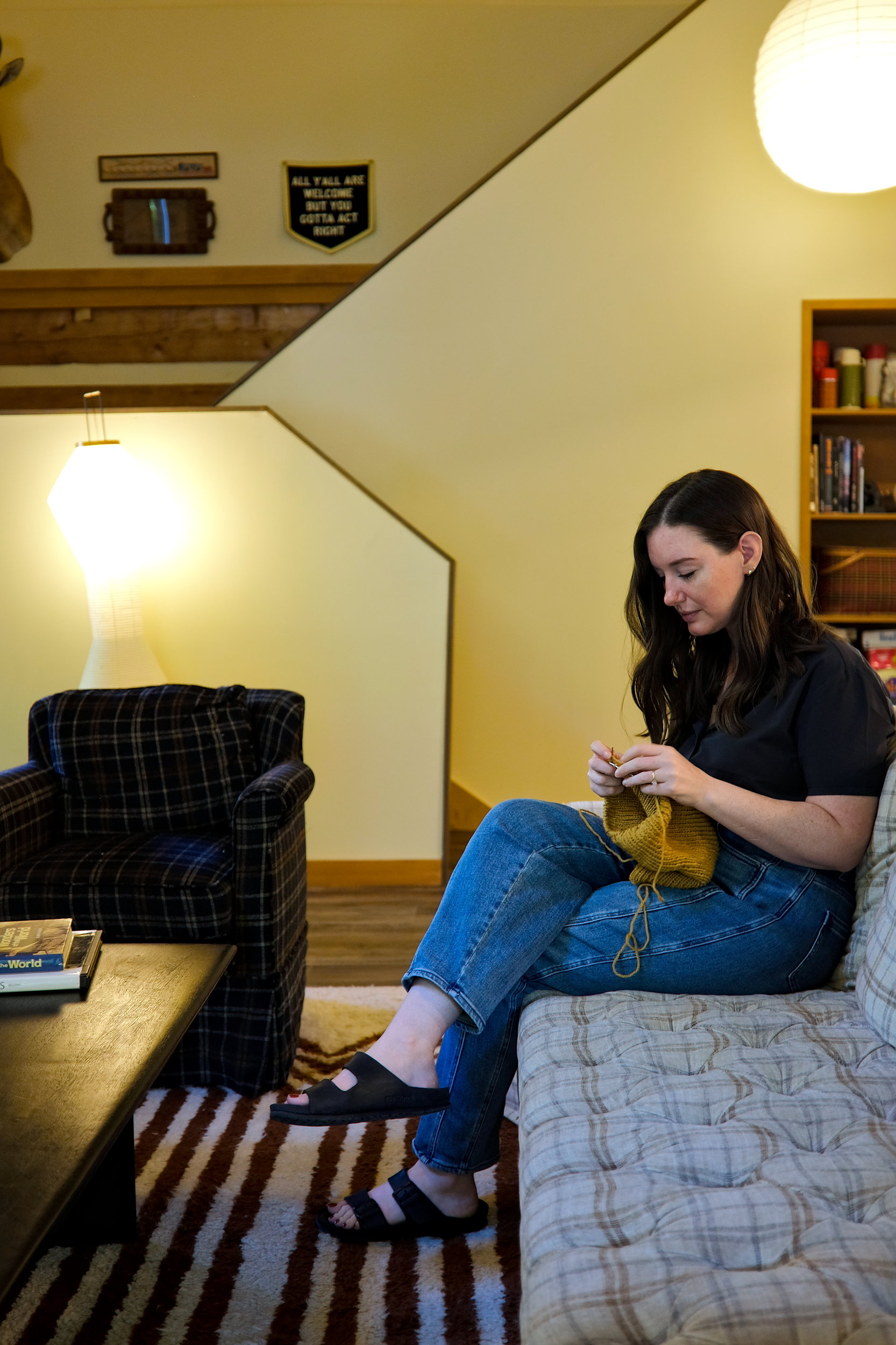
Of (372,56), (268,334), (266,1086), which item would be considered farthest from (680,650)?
(372,56)

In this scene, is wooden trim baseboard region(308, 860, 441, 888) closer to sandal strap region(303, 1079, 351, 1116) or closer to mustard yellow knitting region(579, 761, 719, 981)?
mustard yellow knitting region(579, 761, 719, 981)

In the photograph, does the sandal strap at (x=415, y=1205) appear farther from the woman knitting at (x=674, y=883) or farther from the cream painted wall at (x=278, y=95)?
the cream painted wall at (x=278, y=95)

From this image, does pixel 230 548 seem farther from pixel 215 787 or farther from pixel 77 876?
pixel 77 876

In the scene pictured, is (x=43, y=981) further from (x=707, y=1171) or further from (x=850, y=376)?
(x=850, y=376)

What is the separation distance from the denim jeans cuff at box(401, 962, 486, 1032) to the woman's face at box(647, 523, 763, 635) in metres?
0.65

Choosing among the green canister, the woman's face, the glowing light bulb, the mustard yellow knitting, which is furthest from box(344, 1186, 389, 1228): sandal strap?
the green canister

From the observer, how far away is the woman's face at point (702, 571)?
5.34 ft

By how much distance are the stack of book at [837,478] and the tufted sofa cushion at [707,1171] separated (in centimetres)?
264

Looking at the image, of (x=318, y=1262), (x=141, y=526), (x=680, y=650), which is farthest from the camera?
(x=141, y=526)

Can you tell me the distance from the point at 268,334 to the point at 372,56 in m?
1.26

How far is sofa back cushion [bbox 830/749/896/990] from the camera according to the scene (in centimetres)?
147

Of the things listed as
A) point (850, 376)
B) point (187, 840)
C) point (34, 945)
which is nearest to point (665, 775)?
point (34, 945)

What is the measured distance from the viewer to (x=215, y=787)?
8.01 feet

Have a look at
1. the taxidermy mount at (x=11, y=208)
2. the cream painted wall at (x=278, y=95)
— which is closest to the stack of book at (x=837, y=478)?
the cream painted wall at (x=278, y=95)
